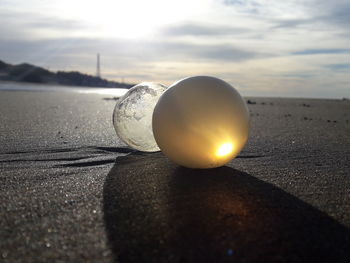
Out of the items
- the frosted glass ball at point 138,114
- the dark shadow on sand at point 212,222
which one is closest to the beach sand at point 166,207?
the dark shadow on sand at point 212,222

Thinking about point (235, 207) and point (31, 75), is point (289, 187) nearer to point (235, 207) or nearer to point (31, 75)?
point (235, 207)

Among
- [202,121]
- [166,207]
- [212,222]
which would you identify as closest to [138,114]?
[202,121]

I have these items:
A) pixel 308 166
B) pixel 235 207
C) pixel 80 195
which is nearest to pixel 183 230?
pixel 235 207

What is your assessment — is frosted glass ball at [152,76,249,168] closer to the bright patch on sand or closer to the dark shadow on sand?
the bright patch on sand

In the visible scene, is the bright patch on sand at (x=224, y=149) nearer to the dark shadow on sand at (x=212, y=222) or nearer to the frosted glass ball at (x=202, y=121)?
the frosted glass ball at (x=202, y=121)

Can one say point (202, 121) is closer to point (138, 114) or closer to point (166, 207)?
point (166, 207)

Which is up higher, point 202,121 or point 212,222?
point 202,121
